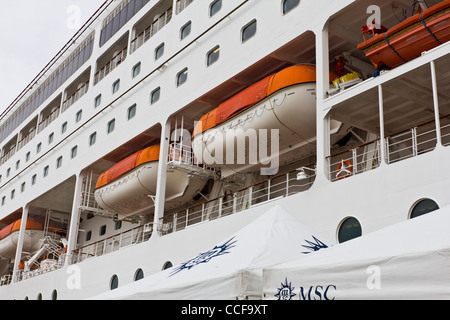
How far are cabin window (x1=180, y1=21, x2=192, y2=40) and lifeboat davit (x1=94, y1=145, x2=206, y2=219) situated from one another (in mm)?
3118

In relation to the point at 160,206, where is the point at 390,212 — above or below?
below

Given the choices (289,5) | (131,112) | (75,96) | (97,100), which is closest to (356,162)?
(289,5)

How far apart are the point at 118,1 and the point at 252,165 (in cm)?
1081

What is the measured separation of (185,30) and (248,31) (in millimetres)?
3177

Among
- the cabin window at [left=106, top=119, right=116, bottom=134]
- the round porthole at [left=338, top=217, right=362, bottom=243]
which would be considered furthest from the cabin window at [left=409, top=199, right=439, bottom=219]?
the cabin window at [left=106, top=119, right=116, bottom=134]

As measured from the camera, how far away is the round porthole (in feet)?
25.8

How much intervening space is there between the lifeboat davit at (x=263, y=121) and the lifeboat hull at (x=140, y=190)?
1479 millimetres

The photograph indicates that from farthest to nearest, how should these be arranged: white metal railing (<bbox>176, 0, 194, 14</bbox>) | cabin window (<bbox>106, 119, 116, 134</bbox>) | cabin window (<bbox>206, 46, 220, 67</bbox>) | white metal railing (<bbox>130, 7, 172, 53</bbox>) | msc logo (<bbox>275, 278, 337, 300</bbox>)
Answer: cabin window (<bbox>106, 119, 116, 134</bbox>) < white metal railing (<bbox>130, 7, 172, 53</bbox>) < white metal railing (<bbox>176, 0, 194, 14</bbox>) < cabin window (<bbox>206, 46, 220, 67</bbox>) < msc logo (<bbox>275, 278, 337, 300</bbox>)

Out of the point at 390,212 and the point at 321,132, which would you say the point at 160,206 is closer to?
the point at 321,132

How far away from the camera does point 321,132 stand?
8.95 metres

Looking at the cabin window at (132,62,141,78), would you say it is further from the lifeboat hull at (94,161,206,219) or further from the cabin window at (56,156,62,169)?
the cabin window at (56,156,62,169)

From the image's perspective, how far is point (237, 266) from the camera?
15.4 ft

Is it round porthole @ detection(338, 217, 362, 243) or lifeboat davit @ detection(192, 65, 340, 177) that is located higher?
lifeboat davit @ detection(192, 65, 340, 177)
